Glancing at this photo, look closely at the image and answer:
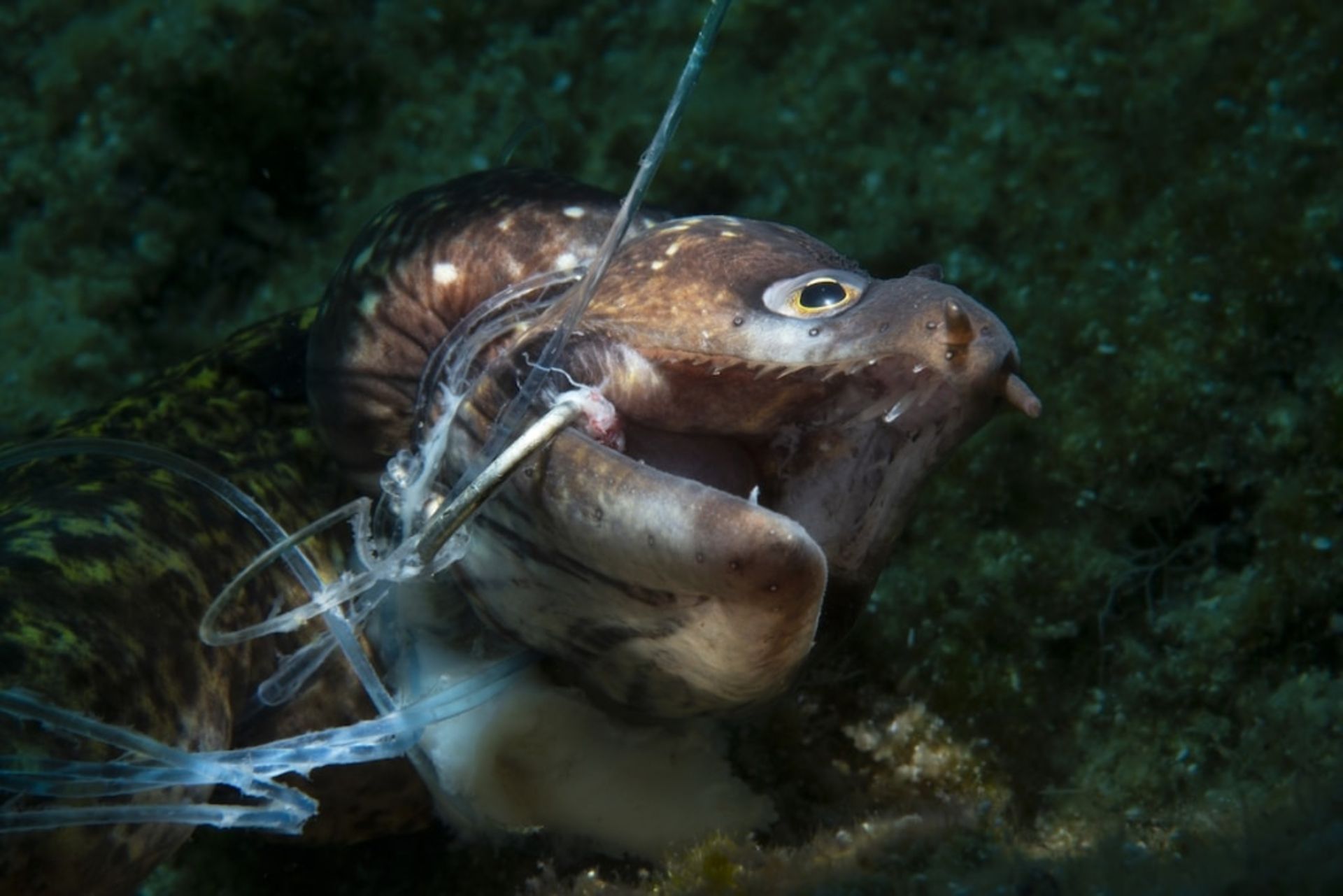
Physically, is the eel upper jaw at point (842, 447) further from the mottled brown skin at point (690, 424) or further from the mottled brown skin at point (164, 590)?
the mottled brown skin at point (164, 590)

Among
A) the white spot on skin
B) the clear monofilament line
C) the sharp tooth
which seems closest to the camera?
the clear monofilament line

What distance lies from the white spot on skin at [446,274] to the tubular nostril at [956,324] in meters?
1.16

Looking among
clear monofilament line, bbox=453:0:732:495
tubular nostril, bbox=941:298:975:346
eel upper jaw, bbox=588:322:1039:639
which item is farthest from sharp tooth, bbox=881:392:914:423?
clear monofilament line, bbox=453:0:732:495

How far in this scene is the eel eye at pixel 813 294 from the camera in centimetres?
181

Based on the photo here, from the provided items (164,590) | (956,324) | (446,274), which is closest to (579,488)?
(956,324)

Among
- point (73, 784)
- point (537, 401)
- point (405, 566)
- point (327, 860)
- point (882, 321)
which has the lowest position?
point (327, 860)

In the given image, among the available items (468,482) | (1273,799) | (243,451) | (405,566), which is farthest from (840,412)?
(243,451)

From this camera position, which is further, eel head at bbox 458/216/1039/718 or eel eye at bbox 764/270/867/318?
eel eye at bbox 764/270/867/318

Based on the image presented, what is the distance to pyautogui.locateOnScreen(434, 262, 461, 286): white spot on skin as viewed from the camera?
2301 millimetres

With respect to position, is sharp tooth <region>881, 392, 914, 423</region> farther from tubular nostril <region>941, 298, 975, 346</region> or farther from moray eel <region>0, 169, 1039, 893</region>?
tubular nostril <region>941, 298, 975, 346</region>

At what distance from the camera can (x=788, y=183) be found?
12.9 ft

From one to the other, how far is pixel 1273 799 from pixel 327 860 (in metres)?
2.43

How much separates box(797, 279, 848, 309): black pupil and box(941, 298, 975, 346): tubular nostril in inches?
8.6

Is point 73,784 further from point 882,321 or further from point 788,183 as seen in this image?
point 788,183
